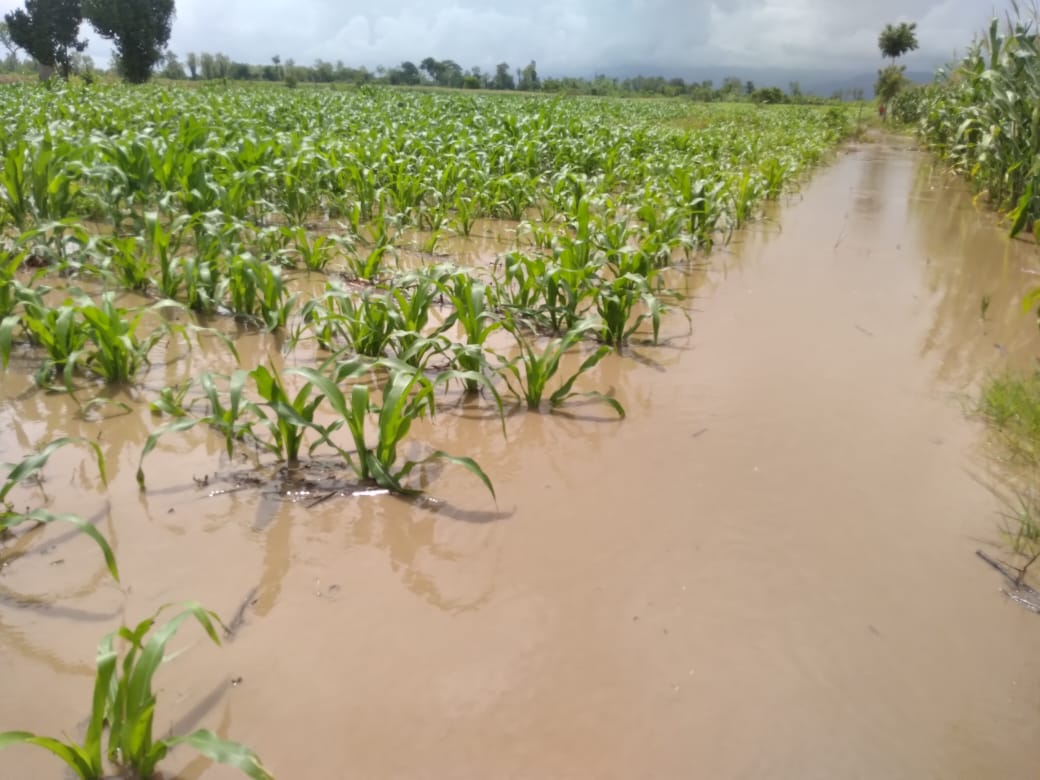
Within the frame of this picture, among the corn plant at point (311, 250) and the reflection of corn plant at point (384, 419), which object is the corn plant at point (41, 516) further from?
the corn plant at point (311, 250)

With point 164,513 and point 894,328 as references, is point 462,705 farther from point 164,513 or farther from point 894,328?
point 894,328

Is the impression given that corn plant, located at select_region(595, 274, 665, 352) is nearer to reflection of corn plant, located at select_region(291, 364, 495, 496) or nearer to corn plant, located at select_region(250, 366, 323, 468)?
reflection of corn plant, located at select_region(291, 364, 495, 496)

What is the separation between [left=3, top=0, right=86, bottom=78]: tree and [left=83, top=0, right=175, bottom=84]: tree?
17.8 ft

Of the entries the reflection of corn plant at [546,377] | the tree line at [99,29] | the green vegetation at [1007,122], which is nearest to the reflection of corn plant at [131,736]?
the reflection of corn plant at [546,377]

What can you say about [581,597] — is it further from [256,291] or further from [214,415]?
[256,291]

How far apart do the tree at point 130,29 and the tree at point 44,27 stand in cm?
542

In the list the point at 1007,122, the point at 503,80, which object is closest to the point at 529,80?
the point at 503,80

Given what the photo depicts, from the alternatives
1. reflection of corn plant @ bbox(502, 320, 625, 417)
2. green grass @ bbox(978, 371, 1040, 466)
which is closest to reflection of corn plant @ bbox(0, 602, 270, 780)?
reflection of corn plant @ bbox(502, 320, 625, 417)

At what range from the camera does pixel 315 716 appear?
146 cm

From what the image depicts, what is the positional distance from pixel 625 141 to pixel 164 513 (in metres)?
9.79

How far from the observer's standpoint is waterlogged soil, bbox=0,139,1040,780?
56.7 inches

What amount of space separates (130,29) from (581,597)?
43.4 meters

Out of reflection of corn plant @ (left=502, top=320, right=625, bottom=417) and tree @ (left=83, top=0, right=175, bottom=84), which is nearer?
reflection of corn plant @ (left=502, top=320, right=625, bottom=417)

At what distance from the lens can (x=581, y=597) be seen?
182cm
